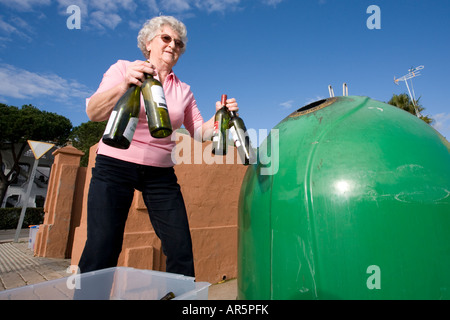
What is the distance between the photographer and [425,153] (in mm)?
1300

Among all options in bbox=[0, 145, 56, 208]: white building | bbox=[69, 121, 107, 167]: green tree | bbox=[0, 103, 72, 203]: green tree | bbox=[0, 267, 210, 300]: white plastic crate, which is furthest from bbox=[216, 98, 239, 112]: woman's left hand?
bbox=[0, 145, 56, 208]: white building

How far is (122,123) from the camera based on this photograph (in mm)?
1209

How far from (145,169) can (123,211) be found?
0.27m

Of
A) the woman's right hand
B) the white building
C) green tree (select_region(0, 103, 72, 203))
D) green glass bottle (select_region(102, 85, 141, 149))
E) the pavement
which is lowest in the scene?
the pavement

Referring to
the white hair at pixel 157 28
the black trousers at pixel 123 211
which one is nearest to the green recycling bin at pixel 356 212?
the black trousers at pixel 123 211

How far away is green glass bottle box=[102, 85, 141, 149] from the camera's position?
118 cm

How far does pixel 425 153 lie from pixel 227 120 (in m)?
1.08

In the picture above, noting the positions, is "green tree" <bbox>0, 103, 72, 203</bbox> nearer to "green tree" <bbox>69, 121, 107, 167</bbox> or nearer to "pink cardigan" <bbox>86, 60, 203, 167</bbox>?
"green tree" <bbox>69, 121, 107, 167</bbox>

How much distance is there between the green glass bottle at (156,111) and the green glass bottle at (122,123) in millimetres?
80

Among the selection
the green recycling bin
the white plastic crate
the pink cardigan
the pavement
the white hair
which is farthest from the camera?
the pavement

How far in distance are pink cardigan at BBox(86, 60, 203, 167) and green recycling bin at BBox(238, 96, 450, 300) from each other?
0.67m

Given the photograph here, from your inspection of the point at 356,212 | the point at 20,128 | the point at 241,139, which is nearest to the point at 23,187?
the point at 20,128
